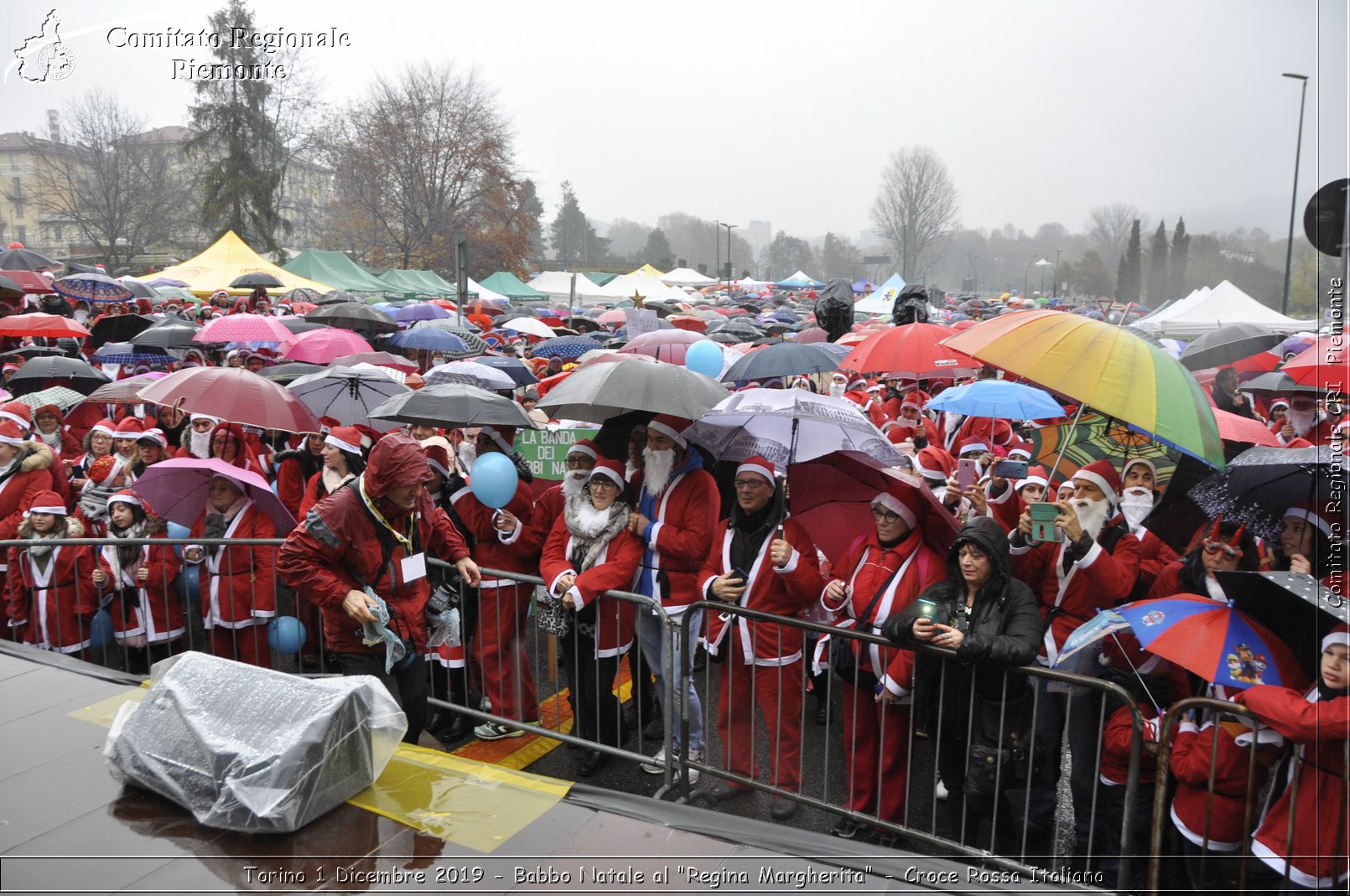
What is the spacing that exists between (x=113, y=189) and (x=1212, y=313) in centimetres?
4093

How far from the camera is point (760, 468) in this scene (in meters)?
4.80

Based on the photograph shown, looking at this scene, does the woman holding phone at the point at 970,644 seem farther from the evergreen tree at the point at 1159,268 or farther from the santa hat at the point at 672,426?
the evergreen tree at the point at 1159,268

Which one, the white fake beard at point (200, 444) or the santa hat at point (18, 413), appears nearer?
the santa hat at point (18, 413)

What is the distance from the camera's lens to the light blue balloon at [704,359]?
29.7ft

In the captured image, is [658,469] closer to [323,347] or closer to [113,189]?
[323,347]

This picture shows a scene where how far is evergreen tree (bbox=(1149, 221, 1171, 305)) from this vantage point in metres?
20.6

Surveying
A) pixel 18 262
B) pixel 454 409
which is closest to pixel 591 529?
pixel 454 409

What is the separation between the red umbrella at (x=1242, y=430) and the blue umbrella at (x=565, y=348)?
9.47 meters

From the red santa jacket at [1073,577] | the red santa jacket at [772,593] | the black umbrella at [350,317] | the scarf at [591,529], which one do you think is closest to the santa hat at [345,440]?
the scarf at [591,529]

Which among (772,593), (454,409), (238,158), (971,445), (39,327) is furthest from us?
(238,158)

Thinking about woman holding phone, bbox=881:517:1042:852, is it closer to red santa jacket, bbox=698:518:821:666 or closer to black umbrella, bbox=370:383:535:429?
red santa jacket, bbox=698:518:821:666

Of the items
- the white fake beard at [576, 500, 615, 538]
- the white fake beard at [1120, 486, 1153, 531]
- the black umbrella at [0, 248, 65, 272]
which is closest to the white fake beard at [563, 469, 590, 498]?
the white fake beard at [576, 500, 615, 538]

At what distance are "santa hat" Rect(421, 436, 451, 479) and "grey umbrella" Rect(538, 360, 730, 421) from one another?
0.93m

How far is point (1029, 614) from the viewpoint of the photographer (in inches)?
154
